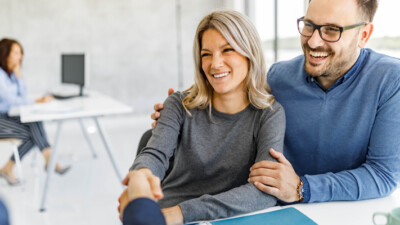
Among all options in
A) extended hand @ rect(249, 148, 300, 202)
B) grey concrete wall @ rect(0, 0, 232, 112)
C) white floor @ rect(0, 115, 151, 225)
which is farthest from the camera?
grey concrete wall @ rect(0, 0, 232, 112)

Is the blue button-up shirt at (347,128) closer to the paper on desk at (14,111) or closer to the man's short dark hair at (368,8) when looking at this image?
the man's short dark hair at (368,8)

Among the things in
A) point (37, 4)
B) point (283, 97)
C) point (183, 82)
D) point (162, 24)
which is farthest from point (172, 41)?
point (283, 97)

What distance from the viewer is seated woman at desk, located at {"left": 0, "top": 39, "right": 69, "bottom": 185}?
3.29 m

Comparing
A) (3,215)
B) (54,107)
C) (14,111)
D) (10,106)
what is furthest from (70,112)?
(3,215)

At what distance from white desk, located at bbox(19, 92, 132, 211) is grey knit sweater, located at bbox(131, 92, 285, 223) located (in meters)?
1.64

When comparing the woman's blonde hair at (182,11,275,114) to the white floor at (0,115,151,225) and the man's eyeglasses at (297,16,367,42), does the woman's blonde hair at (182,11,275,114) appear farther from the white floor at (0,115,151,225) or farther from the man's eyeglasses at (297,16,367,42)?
the white floor at (0,115,151,225)

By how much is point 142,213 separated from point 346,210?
66 cm

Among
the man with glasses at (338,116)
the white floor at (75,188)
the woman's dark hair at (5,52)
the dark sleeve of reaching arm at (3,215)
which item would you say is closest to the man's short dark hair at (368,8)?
the man with glasses at (338,116)

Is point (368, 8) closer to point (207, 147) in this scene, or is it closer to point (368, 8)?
point (368, 8)

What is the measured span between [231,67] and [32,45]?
4.75 metres

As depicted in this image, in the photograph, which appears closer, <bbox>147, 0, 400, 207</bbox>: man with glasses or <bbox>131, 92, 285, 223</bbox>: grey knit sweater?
<bbox>147, 0, 400, 207</bbox>: man with glasses

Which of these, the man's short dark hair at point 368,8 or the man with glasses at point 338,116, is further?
the man's short dark hair at point 368,8

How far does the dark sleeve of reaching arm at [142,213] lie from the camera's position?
74 cm

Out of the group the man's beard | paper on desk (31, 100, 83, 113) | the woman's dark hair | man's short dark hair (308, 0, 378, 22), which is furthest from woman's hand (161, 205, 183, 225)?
the woman's dark hair
